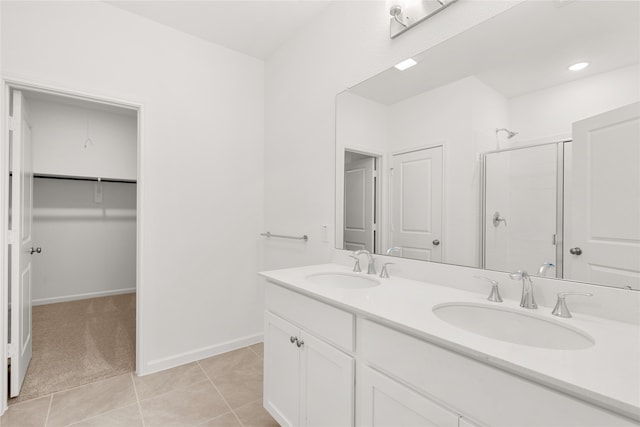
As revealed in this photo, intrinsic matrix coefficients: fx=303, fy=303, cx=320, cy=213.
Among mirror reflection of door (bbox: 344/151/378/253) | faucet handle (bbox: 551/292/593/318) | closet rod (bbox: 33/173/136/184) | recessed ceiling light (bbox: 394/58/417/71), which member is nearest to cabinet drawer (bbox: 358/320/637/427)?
faucet handle (bbox: 551/292/593/318)

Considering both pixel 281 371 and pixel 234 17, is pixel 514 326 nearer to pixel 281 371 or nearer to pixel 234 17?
pixel 281 371

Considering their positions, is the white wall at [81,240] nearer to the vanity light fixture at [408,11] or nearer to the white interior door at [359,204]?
the white interior door at [359,204]

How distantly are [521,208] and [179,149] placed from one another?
2294 mm

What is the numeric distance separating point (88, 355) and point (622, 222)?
3.41 m

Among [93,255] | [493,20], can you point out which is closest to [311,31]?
[493,20]

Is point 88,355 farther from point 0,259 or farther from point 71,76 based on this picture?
point 71,76

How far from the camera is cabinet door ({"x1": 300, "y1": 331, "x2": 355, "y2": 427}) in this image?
1.15 metres

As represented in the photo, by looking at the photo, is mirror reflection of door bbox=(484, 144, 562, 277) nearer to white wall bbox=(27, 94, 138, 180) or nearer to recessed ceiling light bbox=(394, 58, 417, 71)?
recessed ceiling light bbox=(394, 58, 417, 71)

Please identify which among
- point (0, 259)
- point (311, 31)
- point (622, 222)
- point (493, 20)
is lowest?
point (0, 259)

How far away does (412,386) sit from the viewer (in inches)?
36.6

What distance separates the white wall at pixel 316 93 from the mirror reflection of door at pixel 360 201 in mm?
154

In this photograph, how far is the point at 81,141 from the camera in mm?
3809

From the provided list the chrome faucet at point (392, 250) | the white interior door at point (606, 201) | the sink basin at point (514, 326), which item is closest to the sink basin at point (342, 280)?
the chrome faucet at point (392, 250)

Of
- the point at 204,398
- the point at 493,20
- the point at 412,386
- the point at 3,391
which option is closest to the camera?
the point at 412,386
